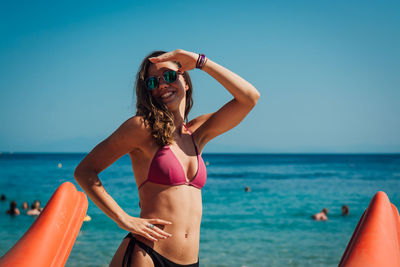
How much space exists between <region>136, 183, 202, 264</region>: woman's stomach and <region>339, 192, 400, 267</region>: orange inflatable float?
829mm

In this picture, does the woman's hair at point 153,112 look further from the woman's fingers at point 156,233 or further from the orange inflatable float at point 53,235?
the orange inflatable float at point 53,235

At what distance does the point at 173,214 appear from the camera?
2.12m

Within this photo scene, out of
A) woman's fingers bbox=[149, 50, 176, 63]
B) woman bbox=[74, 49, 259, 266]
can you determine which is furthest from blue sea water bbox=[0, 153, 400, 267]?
woman's fingers bbox=[149, 50, 176, 63]

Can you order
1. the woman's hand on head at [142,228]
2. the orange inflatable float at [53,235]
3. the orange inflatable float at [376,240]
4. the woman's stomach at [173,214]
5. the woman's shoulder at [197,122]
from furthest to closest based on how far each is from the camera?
the woman's shoulder at [197,122]
the woman's stomach at [173,214]
the woman's hand on head at [142,228]
the orange inflatable float at [53,235]
the orange inflatable float at [376,240]

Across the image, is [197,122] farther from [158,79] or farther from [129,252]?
[129,252]

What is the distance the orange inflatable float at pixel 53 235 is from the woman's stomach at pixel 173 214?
37cm

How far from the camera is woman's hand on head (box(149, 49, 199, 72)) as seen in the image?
2.15m

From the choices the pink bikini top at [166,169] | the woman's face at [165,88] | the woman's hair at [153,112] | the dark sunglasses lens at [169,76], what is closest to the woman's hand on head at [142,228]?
the pink bikini top at [166,169]

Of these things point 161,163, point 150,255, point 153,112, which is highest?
point 153,112

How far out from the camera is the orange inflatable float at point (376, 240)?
1.56 metres

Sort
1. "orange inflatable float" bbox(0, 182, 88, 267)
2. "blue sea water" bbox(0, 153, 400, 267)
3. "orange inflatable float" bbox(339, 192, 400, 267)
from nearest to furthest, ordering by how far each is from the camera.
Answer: "orange inflatable float" bbox(339, 192, 400, 267), "orange inflatable float" bbox(0, 182, 88, 267), "blue sea water" bbox(0, 153, 400, 267)

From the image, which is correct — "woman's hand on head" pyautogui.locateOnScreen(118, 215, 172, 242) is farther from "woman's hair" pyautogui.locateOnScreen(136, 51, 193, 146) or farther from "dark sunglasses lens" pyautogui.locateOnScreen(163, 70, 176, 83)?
"dark sunglasses lens" pyautogui.locateOnScreen(163, 70, 176, 83)

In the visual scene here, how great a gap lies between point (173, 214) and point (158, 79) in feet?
2.47

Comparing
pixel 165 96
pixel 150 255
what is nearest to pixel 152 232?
pixel 150 255
